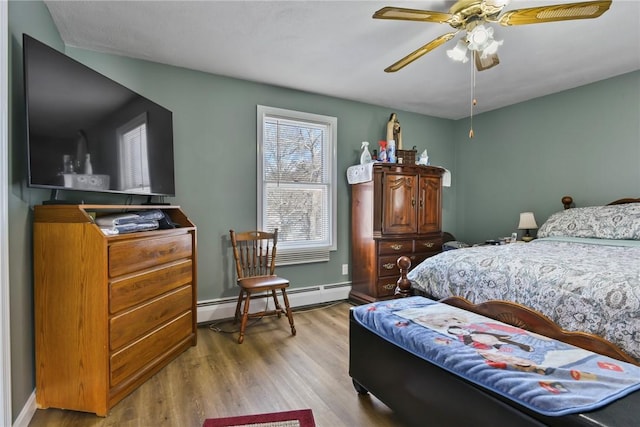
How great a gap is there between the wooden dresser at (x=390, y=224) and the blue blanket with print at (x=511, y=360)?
1685 mm

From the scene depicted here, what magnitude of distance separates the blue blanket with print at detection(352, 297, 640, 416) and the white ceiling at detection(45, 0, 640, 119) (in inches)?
Answer: 75.0

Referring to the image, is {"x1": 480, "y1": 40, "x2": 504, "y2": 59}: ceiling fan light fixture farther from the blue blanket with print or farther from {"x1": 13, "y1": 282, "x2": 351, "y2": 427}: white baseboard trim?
{"x1": 13, "y1": 282, "x2": 351, "y2": 427}: white baseboard trim

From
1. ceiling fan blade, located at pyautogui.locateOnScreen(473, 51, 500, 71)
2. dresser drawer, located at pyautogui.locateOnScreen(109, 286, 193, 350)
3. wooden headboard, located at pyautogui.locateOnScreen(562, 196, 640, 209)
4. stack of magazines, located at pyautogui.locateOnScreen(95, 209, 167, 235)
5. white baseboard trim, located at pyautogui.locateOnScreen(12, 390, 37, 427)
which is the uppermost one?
ceiling fan blade, located at pyautogui.locateOnScreen(473, 51, 500, 71)

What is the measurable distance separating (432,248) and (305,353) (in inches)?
82.0

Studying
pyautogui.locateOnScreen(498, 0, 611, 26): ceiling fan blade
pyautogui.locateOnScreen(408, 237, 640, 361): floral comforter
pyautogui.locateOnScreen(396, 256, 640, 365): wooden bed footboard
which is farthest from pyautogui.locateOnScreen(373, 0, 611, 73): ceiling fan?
pyautogui.locateOnScreen(396, 256, 640, 365): wooden bed footboard

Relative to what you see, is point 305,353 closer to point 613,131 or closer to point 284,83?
point 284,83

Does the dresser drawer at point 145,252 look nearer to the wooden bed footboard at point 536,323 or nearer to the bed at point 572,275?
the bed at point 572,275

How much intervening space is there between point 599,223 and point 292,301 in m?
3.01

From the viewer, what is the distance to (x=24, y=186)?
169 centimetres

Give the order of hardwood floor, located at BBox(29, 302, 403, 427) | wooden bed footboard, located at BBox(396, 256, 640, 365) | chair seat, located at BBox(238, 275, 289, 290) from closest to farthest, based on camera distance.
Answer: wooden bed footboard, located at BBox(396, 256, 640, 365), hardwood floor, located at BBox(29, 302, 403, 427), chair seat, located at BBox(238, 275, 289, 290)

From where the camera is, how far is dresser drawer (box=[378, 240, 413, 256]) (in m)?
3.44

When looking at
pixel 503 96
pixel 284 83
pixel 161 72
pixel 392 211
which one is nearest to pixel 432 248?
pixel 392 211

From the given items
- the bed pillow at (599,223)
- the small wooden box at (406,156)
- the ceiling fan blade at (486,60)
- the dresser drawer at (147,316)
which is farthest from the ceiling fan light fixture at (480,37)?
the dresser drawer at (147,316)

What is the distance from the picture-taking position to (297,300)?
347cm
